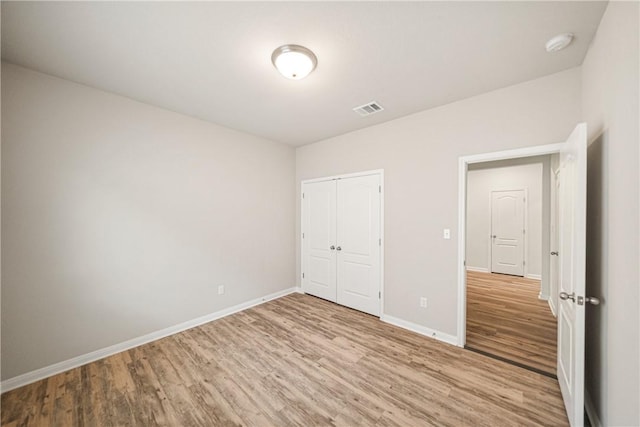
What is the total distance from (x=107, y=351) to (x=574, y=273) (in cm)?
420

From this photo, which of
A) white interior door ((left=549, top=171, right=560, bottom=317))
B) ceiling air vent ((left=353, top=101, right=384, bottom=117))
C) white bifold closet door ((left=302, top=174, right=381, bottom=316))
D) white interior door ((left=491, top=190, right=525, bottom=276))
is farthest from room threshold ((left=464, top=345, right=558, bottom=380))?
white interior door ((left=491, top=190, right=525, bottom=276))

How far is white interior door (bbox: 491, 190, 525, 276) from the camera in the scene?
18.2 feet

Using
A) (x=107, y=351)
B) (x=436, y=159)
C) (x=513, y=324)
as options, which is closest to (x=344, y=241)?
(x=436, y=159)

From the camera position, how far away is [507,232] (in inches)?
226

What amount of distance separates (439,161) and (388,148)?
719 mm

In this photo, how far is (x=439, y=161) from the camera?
2.78 metres

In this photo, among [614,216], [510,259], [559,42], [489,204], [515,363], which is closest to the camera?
[614,216]

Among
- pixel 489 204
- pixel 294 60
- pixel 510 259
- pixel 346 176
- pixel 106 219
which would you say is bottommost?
pixel 510 259

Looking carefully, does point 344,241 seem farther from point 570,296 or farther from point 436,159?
point 570,296

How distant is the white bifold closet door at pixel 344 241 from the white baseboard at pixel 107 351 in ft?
4.22

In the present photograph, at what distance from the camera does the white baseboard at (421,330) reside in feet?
8.73

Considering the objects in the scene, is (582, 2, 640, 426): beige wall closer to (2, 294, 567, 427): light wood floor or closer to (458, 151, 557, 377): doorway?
(2, 294, 567, 427): light wood floor

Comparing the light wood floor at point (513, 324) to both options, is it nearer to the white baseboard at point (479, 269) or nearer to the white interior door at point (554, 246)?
the white interior door at point (554, 246)

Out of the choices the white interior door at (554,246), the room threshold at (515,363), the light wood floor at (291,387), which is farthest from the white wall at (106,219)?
the white interior door at (554,246)
